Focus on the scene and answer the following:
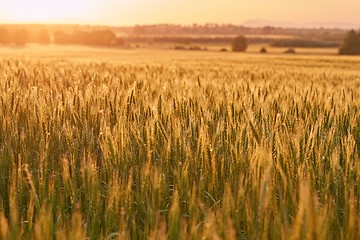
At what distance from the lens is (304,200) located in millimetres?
985

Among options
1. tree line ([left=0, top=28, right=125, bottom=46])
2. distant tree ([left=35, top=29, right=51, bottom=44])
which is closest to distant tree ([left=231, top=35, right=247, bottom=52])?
tree line ([left=0, top=28, right=125, bottom=46])

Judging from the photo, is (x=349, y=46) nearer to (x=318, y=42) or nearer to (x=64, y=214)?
(x=318, y=42)

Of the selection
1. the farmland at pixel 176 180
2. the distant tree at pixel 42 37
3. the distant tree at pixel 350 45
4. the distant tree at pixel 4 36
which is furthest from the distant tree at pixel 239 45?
the farmland at pixel 176 180

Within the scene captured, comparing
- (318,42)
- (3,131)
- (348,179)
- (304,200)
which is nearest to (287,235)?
(304,200)

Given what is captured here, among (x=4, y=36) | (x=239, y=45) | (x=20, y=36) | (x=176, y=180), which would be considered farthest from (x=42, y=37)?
(x=176, y=180)

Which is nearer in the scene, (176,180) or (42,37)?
(176,180)

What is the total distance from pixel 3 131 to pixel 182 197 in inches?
45.6

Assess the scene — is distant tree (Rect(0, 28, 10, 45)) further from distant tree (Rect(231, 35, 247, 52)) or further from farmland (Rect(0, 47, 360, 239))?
farmland (Rect(0, 47, 360, 239))

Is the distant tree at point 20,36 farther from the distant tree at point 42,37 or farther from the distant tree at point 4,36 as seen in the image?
Result: the distant tree at point 42,37

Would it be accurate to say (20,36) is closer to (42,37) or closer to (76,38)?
(42,37)

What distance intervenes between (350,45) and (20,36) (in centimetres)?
4007

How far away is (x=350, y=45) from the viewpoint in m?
44.5

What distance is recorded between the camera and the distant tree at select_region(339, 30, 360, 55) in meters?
44.3

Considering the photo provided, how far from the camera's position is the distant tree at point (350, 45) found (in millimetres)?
44312
